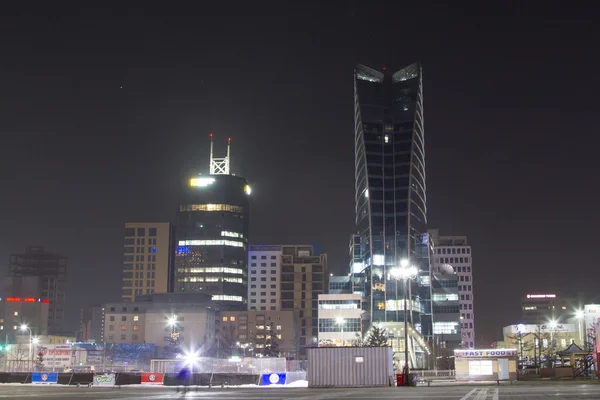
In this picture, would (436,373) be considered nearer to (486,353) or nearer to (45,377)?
(486,353)

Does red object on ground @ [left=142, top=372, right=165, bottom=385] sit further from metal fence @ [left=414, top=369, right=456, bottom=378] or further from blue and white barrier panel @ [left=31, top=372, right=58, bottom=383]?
metal fence @ [left=414, top=369, right=456, bottom=378]

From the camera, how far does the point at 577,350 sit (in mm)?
96750

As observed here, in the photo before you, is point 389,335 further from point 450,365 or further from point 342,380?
point 342,380

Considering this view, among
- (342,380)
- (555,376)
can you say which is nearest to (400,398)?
(342,380)

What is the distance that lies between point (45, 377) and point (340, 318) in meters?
124

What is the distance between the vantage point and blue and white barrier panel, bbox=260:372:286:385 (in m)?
69.2

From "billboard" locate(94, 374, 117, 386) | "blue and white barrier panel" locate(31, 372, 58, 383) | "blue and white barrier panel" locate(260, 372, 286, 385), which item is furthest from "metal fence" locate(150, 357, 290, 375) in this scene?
"blue and white barrier panel" locate(31, 372, 58, 383)

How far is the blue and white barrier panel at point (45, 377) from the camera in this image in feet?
241

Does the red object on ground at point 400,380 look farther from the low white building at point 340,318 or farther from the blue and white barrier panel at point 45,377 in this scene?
the low white building at point 340,318

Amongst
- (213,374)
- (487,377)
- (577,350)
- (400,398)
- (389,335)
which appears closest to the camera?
(400,398)

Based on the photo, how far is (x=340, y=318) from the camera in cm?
19138

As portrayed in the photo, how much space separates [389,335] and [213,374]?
405 ft

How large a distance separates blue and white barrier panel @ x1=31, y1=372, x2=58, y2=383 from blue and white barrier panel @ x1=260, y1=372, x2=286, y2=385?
22.3m

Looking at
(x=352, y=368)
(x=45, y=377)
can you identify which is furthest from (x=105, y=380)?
(x=352, y=368)
